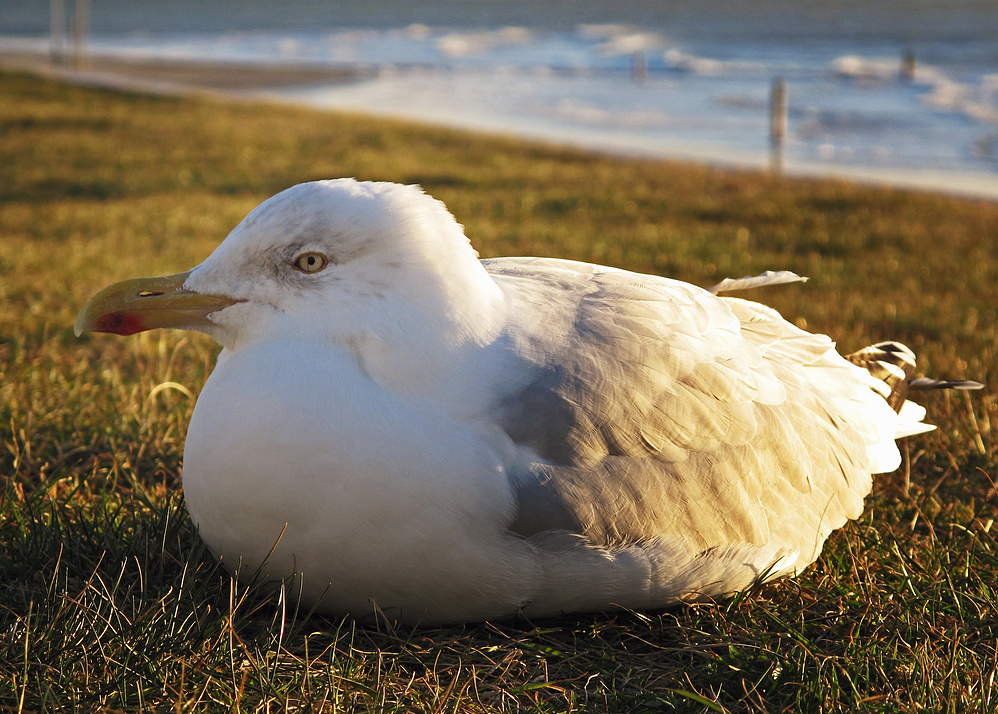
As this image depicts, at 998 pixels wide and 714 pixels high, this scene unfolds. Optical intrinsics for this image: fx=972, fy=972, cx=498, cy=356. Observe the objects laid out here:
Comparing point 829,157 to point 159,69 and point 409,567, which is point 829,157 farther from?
point 159,69

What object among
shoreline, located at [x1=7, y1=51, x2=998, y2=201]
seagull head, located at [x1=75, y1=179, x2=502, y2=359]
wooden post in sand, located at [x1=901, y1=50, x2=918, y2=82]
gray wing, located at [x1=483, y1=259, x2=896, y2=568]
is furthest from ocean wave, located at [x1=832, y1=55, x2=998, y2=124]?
seagull head, located at [x1=75, y1=179, x2=502, y2=359]

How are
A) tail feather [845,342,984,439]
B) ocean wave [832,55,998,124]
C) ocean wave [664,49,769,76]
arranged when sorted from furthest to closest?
ocean wave [664,49,769,76]
ocean wave [832,55,998,124]
tail feather [845,342,984,439]

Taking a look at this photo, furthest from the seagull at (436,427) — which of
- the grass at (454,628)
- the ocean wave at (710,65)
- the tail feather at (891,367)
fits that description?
the ocean wave at (710,65)

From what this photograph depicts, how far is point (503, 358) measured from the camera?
232 cm

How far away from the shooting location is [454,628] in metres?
2.52

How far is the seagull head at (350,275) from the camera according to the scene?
2.28 metres

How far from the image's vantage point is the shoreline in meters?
13.1

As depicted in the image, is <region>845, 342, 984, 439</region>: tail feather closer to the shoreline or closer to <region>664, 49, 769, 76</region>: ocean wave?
the shoreline

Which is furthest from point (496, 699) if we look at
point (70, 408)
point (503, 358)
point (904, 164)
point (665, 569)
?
point (904, 164)

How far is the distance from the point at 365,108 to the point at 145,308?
19466mm

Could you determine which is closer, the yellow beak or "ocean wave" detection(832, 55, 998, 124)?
the yellow beak

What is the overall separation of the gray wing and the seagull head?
0.70 feet

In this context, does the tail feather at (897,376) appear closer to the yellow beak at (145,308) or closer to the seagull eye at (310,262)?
the seagull eye at (310,262)

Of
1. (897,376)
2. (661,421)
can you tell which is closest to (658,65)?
(897,376)
